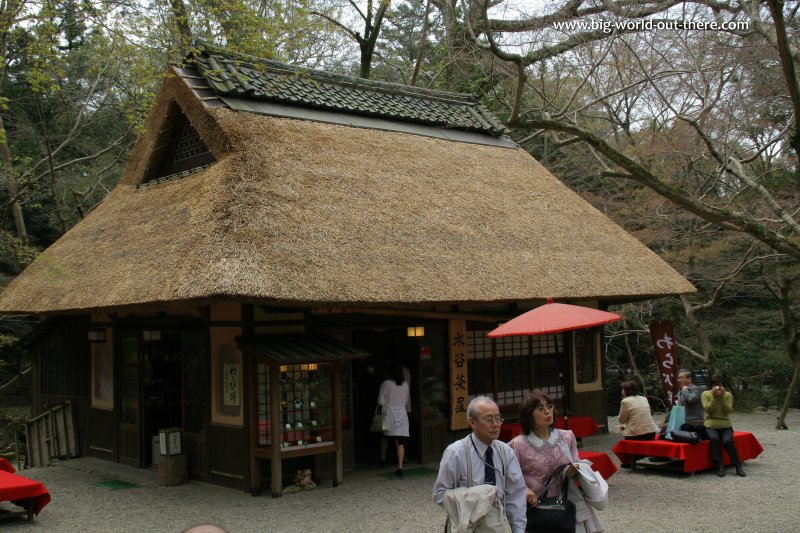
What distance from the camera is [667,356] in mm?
10500

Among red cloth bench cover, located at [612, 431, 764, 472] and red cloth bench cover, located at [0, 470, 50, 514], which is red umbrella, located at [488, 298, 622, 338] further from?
red cloth bench cover, located at [0, 470, 50, 514]

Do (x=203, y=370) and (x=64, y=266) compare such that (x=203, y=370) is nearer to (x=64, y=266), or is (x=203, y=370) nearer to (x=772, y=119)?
(x=64, y=266)

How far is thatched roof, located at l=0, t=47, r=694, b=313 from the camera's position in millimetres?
8031

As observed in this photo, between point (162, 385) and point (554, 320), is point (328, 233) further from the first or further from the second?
point (162, 385)

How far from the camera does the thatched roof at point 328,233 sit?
8031 millimetres

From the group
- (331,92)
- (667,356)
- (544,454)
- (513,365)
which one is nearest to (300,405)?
(513,365)

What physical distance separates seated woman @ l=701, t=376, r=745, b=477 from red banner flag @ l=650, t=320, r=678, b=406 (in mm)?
1136

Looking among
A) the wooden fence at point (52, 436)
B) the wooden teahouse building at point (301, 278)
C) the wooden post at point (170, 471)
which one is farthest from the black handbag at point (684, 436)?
the wooden fence at point (52, 436)

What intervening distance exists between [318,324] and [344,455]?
172 centimetres

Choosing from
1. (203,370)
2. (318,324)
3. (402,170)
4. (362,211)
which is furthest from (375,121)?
(203,370)

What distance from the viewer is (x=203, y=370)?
31.2 ft

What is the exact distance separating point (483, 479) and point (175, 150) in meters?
9.07

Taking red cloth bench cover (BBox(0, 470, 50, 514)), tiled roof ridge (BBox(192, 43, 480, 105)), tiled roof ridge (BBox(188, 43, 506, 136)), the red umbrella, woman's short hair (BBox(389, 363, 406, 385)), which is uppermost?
tiled roof ridge (BBox(192, 43, 480, 105))

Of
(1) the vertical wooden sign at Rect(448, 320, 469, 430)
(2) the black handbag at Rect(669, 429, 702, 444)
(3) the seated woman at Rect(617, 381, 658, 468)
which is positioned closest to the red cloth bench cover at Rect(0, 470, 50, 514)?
(1) the vertical wooden sign at Rect(448, 320, 469, 430)
